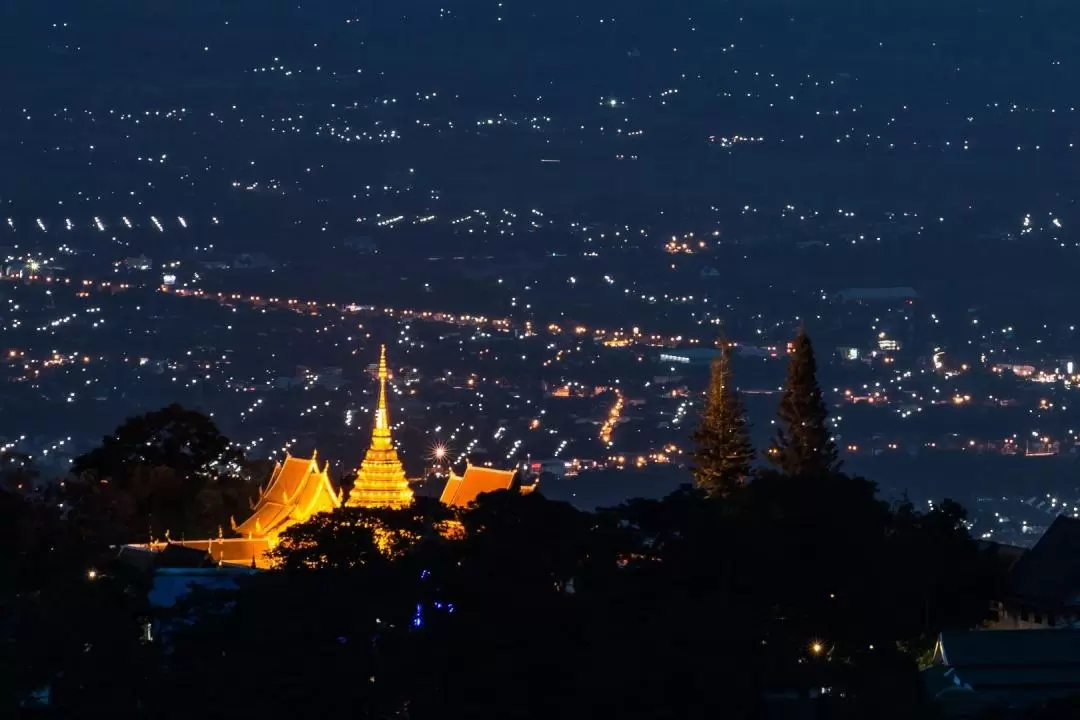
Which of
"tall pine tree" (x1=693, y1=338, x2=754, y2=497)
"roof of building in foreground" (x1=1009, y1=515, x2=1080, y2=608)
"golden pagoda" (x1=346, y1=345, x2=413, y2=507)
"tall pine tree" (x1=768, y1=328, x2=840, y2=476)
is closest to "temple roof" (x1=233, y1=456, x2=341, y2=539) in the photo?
"golden pagoda" (x1=346, y1=345, x2=413, y2=507)

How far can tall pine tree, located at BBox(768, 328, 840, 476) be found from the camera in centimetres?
4356

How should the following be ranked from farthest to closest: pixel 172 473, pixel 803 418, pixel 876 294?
1. pixel 876 294
2. pixel 172 473
3. pixel 803 418

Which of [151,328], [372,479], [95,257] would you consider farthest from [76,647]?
[95,257]

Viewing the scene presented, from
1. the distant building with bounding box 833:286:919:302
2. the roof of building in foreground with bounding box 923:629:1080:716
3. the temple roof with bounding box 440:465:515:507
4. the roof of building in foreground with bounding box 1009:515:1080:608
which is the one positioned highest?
the distant building with bounding box 833:286:919:302

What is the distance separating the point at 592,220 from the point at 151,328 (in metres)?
44.9

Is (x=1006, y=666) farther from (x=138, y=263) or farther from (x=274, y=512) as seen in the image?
(x=138, y=263)

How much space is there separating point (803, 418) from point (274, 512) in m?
11.0

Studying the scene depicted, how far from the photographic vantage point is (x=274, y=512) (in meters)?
47.1

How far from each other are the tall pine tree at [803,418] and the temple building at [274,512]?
8856mm

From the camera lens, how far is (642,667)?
2636 cm

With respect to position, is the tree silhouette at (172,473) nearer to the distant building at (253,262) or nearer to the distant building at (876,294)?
the distant building at (876,294)

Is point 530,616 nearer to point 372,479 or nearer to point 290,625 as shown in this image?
point 290,625

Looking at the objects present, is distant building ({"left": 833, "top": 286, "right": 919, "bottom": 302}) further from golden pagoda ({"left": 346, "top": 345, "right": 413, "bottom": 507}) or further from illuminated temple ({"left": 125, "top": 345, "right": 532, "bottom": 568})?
golden pagoda ({"left": 346, "top": 345, "right": 413, "bottom": 507})

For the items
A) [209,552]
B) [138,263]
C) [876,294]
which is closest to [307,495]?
[209,552]
